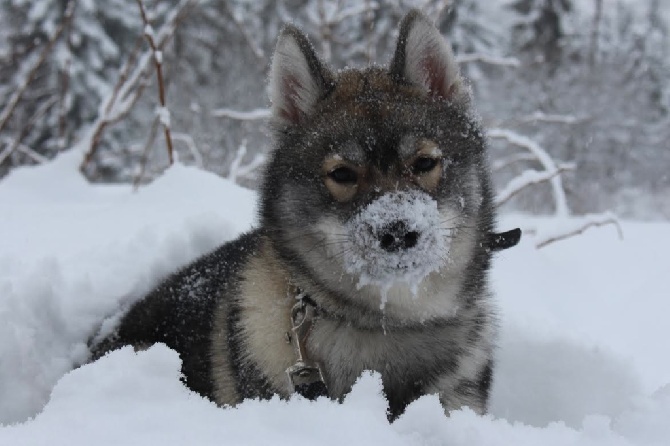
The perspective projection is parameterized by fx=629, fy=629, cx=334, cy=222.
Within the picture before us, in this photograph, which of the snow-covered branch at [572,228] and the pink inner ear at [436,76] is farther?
the snow-covered branch at [572,228]

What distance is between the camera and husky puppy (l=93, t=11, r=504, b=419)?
2.24m

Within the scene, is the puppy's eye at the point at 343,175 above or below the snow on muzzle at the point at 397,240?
above

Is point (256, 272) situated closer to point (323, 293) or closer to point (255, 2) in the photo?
point (323, 293)

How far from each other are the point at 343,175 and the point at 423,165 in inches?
→ 12.0

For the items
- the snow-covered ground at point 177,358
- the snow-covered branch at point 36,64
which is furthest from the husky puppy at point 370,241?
the snow-covered branch at point 36,64

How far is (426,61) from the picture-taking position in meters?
2.67

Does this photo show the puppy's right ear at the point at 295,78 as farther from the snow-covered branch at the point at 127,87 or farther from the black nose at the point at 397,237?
the snow-covered branch at the point at 127,87

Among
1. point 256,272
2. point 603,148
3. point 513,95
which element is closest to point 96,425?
point 256,272

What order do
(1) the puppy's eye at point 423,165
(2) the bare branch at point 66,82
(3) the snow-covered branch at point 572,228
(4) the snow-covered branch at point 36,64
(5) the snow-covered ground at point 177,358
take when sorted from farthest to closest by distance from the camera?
(2) the bare branch at point 66,82, (3) the snow-covered branch at point 572,228, (4) the snow-covered branch at point 36,64, (1) the puppy's eye at point 423,165, (5) the snow-covered ground at point 177,358

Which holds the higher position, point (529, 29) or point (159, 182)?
point (529, 29)

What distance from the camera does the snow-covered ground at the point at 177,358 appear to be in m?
1.33

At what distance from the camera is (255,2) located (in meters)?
23.5

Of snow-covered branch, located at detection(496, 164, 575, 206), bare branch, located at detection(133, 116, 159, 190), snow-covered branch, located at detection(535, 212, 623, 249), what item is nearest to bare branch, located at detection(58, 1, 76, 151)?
bare branch, located at detection(133, 116, 159, 190)

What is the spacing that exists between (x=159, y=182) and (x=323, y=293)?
2549 mm
